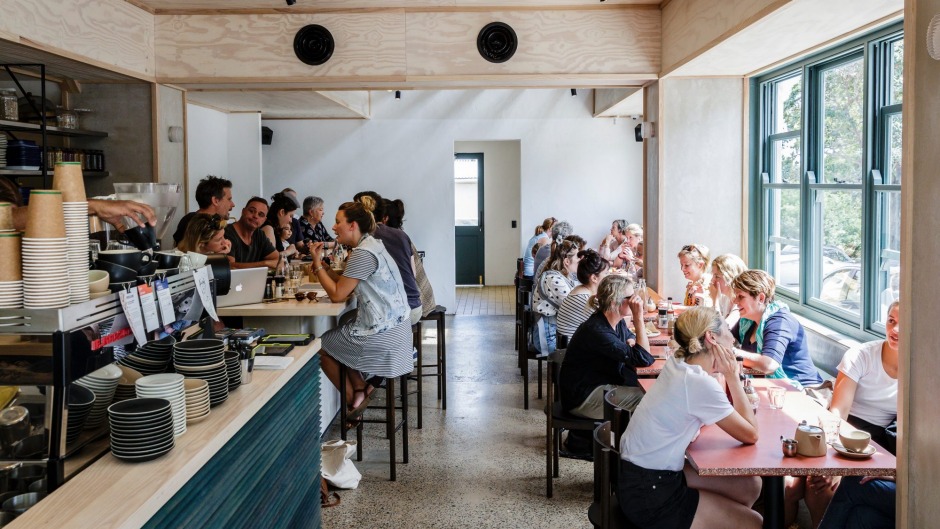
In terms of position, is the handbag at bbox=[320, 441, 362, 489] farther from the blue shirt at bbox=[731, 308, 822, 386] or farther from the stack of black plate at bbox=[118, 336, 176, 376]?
the blue shirt at bbox=[731, 308, 822, 386]

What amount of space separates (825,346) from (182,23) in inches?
200

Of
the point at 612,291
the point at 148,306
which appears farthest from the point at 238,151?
the point at 148,306

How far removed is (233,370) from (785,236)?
460cm

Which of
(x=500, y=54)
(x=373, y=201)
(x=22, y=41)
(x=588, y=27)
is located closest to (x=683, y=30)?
(x=588, y=27)

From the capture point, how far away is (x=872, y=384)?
11.6ft

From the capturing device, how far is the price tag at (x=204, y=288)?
2875 millimetres

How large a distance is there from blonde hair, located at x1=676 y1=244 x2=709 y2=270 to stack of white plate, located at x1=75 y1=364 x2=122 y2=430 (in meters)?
4.43

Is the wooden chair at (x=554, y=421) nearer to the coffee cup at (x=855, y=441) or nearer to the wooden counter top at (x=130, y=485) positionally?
the coffee cup at (x=855, y=441)

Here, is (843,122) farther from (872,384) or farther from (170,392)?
(170,392)

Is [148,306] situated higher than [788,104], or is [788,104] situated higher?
[788,104]

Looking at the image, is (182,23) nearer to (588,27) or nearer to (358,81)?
(358,81)

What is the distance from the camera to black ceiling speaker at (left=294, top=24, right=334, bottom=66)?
6125 millimetres

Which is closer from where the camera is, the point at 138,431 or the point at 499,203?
the point at 138,431

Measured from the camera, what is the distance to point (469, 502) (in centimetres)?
441
